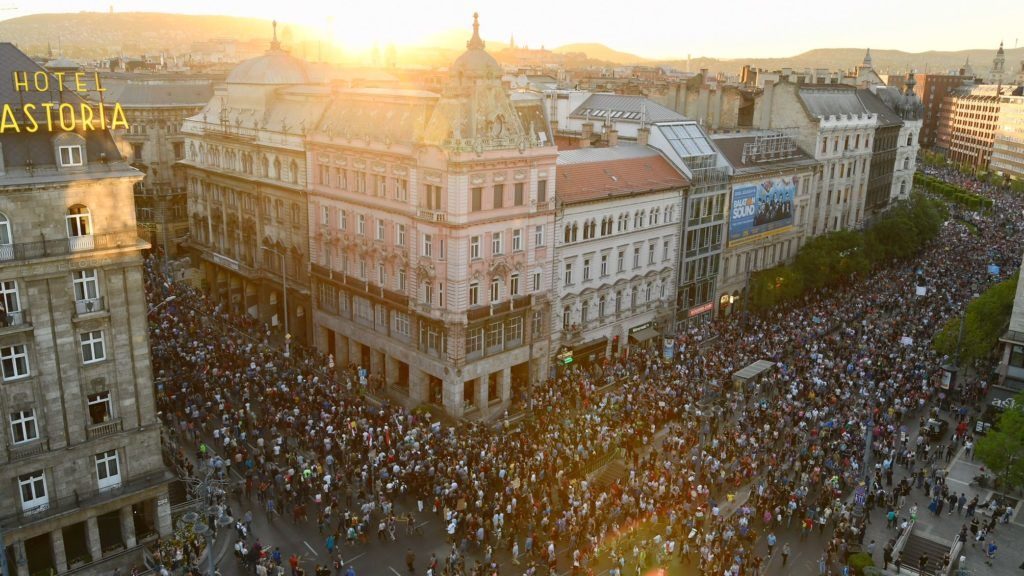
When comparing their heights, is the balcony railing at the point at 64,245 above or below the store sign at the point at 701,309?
above

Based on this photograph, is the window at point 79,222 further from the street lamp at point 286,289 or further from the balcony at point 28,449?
the street lamp at point 286,289

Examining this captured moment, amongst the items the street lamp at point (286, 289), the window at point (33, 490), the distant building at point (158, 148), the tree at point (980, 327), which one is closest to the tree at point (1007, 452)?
the tree at point (980, 327)

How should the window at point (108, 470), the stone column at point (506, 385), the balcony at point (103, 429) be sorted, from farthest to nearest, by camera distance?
the stone column at point (506, 385) → the window at point (108, 470) → the balcony at point (103, 429)

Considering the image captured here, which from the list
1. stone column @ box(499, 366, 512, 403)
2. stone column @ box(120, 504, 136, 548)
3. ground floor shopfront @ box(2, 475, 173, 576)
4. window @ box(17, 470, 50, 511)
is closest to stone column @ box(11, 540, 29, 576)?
ground floor shopfront @ box(2, 475, 173, 576)

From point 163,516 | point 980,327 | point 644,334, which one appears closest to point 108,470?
point 163,516

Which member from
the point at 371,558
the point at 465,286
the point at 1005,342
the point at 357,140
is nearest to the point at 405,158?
the point at 357,140

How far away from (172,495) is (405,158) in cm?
2533

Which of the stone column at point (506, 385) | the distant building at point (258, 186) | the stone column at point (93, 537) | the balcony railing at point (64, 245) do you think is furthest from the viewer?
the distant building at point (258, 186)

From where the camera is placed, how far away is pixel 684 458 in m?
46.6

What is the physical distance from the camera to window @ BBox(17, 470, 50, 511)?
34.7m

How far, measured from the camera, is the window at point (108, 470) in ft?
121

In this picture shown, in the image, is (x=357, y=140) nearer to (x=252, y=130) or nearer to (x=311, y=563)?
(x=252, y=130)

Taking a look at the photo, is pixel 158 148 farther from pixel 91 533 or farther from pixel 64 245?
pixel 91 533

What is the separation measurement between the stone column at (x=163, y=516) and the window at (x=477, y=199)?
2476 centimetres
